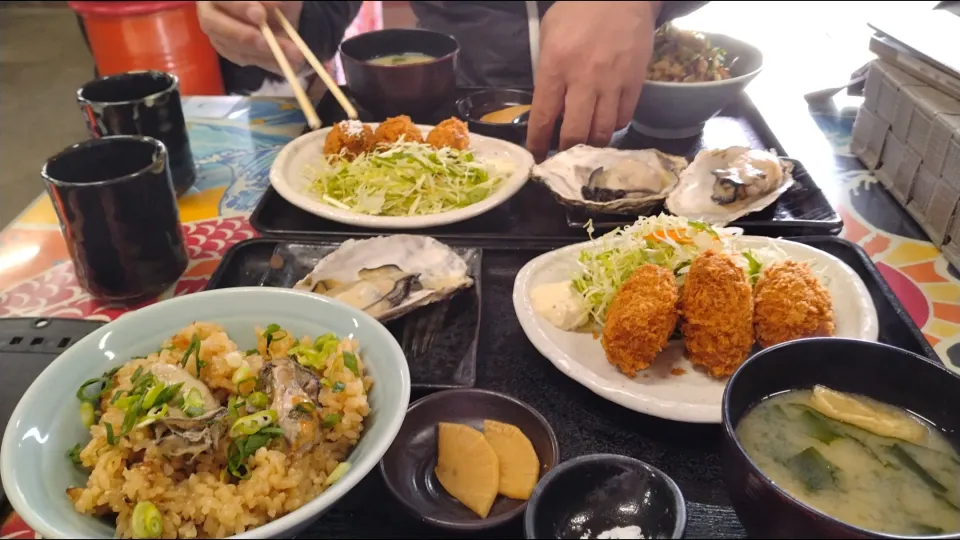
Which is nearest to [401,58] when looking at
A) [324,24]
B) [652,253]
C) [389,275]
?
[324,24]

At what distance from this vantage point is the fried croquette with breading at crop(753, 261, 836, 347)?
124 centimetres

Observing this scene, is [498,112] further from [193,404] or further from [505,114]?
[193,404]

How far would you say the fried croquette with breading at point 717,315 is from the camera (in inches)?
47.8

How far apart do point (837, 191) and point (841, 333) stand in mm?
761

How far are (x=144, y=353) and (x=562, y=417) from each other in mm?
686

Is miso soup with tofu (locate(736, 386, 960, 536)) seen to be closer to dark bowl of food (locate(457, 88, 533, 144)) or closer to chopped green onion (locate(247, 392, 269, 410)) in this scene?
chopped green onion (locate(247, 392, 269, 410))

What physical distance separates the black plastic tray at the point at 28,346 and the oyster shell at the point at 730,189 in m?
1.33

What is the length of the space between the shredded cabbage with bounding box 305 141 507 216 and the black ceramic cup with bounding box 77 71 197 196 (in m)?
0.34

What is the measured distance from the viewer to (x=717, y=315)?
122 cm

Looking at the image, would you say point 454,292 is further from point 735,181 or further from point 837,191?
point 837,191

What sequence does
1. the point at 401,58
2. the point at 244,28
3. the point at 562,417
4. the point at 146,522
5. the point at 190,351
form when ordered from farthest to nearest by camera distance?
the point at 401,58
the point at 244,28
the point at 562,417
the point at 190,351
the point at 146,522

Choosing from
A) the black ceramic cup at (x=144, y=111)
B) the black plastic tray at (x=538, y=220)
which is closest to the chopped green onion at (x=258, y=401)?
the black plastic tray at (x=538, y=220)

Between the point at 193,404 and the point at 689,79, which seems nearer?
the point at 193,404

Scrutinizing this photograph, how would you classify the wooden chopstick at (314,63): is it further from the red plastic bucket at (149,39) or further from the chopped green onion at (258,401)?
the chopped green onion at (258,401)
